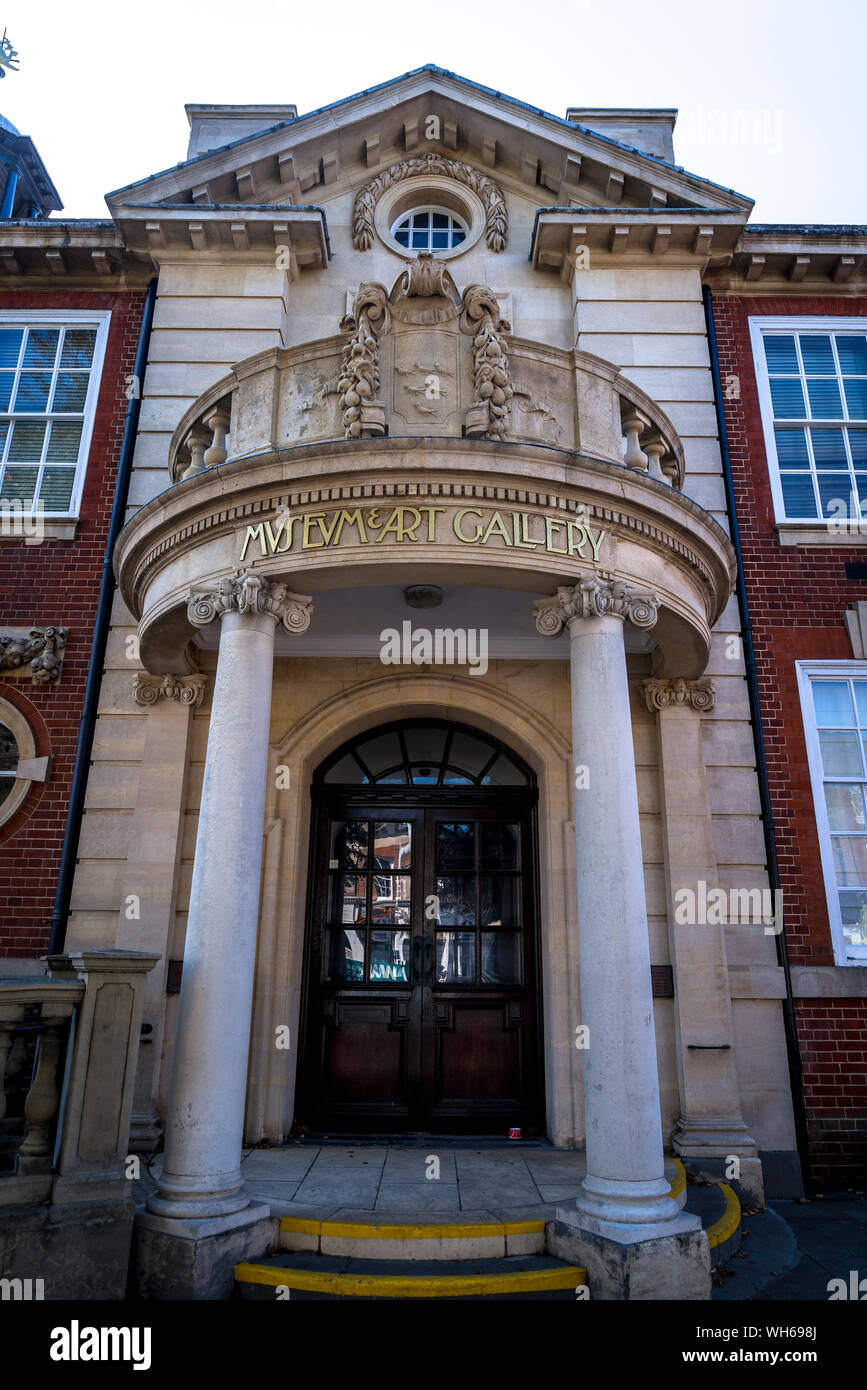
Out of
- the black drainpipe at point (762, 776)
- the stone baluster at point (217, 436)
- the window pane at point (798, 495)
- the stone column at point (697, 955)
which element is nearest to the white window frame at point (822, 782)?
the black drainpipe at point (762, 776)

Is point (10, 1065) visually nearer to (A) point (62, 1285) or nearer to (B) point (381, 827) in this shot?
(A) point (62, 1285)

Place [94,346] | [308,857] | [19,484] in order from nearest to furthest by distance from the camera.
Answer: [308,857]
[19,484]
[94,346]

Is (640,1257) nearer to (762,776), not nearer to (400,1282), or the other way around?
(400,1282)

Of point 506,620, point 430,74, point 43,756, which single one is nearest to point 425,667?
point 506,620

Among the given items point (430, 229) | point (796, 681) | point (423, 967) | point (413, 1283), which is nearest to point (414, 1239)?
point (413, 1283)

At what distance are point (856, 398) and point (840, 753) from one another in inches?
170

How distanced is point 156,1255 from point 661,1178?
2.91 m

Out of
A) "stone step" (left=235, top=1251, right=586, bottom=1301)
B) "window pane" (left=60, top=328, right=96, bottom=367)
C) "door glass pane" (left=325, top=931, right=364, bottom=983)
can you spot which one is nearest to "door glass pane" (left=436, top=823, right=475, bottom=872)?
"door glass pane" (left=325, top=931, right=364, bottom=983)

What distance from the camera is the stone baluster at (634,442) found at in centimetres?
674

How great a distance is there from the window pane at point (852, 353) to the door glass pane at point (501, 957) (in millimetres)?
7604

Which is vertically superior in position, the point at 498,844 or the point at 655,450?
the point at 655,450

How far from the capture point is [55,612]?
8.82 meters

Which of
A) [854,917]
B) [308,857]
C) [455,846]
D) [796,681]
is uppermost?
Answer: [796,681]

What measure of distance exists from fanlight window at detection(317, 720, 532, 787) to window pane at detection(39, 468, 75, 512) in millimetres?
4267
